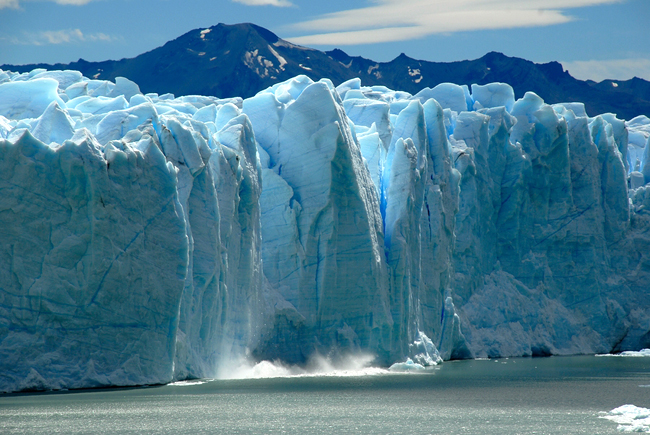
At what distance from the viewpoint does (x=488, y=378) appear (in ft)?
72.9

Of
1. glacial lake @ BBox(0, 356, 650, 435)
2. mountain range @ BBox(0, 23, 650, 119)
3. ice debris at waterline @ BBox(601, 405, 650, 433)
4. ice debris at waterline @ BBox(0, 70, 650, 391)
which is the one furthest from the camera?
mountain range @ BBox(0, 23, 650, 119)

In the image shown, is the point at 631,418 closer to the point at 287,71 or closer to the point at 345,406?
the point at 345,406

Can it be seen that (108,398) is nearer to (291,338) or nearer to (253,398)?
(253,398)

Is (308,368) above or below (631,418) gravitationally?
above

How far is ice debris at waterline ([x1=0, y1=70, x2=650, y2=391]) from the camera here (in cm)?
1714

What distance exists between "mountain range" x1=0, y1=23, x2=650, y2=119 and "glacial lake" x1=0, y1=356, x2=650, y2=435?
41.8 m

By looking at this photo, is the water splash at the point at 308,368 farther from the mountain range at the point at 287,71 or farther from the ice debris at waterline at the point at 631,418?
the mountain range at the point at 287,71

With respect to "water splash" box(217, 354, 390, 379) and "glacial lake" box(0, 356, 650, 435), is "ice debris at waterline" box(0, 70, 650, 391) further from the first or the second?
"glacial lake" box(0, 356, 650, 435)

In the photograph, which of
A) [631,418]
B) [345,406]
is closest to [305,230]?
[345,406]

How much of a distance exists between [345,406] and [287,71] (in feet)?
165

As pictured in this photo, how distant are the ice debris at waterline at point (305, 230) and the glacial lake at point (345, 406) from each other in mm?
1487

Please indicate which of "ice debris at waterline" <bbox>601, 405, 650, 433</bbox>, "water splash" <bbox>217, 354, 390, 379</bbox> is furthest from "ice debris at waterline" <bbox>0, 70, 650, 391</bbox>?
"ice debris at waterline" <bbox>601, 405, 650, 433</bbox>

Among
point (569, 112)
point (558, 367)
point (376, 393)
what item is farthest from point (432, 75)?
point (376, 393)

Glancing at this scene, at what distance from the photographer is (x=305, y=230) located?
2320 cm
